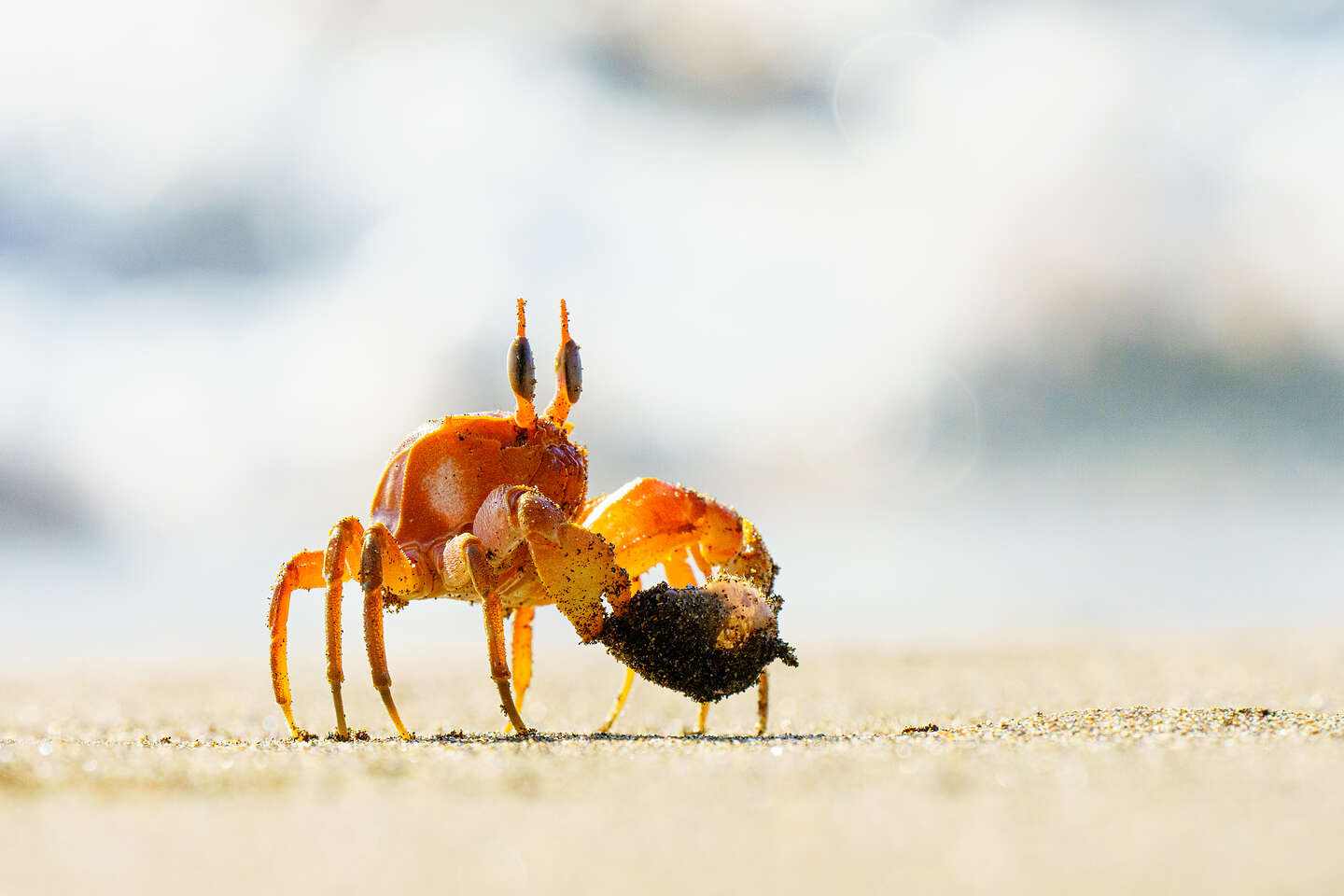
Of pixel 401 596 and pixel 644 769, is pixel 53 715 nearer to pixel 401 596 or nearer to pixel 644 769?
pixel 401 596

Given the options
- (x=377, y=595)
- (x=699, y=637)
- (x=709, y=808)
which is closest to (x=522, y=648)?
(x=377, y=595)

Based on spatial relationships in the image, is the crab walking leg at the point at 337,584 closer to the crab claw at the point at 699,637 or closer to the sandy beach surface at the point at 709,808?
the sandy beach surface at the point at 709,808

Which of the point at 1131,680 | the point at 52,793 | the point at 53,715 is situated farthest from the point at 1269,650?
the point at 52,793

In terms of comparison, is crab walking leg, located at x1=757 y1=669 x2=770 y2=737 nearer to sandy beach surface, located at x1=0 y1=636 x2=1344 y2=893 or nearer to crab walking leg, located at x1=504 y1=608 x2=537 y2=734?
sandy beach surface, located at x1=0 y1=636 x2=1344 y2=893

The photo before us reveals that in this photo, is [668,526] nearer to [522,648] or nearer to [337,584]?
[522,648]

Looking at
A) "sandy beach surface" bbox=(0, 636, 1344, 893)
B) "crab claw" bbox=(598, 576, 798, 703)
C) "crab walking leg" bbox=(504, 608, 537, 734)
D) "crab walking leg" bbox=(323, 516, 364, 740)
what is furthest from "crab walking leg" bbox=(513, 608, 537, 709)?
"crab claw" bbox=(598, 576, 798, 703)

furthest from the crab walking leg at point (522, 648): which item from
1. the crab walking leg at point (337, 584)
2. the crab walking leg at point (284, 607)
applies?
the crab walking leg at point (337, 584)
